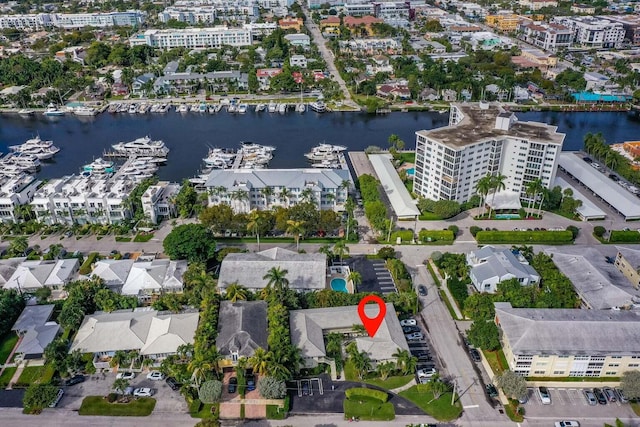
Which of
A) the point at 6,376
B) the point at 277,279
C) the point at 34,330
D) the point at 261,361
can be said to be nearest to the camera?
the point at 261,361

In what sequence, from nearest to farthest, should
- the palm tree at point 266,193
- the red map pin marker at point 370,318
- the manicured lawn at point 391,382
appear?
the manicured lawn at point 391,382 → the red map pin marker at point 370,318 → the palm tree at point 266,193

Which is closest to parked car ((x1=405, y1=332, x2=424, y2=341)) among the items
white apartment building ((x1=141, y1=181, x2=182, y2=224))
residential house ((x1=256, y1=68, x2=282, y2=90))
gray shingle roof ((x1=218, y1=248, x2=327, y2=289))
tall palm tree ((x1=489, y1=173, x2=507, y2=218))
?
gray shingle roof ((x1=218, y1=248, x2=327, y2=289))

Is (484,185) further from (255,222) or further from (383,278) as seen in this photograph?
(255,222)

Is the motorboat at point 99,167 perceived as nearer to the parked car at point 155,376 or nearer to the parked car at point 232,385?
the parked car at point 155,376

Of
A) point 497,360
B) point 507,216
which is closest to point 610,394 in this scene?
point 497,360

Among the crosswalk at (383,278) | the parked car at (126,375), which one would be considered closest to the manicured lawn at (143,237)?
the parked car at (126,375)

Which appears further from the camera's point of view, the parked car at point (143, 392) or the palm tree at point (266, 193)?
the palm tree at point (266, 193)

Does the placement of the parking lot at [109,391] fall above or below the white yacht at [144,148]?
below
